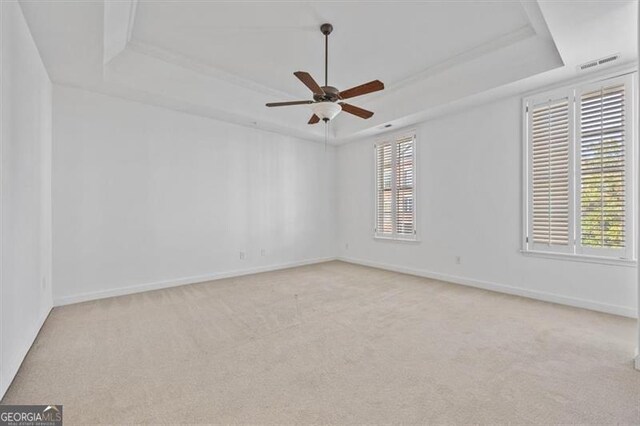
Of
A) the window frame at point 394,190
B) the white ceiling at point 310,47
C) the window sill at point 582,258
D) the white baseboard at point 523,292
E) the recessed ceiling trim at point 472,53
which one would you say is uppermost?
the recessed ceiling trim at point 472,53

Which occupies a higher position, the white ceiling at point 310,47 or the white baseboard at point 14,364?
the white ceiling at point 310,47

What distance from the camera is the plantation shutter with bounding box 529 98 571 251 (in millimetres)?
3793

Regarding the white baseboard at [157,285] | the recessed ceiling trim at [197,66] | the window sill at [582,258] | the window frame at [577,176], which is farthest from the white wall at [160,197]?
the window sill at [582,258]

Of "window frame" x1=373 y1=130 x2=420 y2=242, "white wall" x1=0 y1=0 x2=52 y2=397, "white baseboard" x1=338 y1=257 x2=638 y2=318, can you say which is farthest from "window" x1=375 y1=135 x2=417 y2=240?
"white wall" x1=0 y1=0 x2=52 y2=397

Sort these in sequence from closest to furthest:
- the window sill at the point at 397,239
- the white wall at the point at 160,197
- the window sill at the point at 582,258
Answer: the window sill at the point at 582,258
the white wall at the point at 160,197
the window sill at the point at 397,239

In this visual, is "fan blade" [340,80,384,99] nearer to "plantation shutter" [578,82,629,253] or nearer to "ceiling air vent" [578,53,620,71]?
"ceiling air vent" [578,53,620,71]

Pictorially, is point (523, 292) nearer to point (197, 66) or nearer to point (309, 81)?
point (309, 81)

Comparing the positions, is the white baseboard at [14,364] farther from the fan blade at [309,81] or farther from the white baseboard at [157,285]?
the fan blade at [309,81]

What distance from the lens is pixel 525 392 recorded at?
195cm

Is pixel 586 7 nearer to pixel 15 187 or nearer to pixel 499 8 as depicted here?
pixel 499 8

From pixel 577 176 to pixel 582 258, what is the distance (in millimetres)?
1004

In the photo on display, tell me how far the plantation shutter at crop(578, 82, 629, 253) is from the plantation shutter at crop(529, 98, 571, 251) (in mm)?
156

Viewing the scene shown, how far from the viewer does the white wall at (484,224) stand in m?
3.65

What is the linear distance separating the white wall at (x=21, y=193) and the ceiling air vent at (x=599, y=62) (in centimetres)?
536
